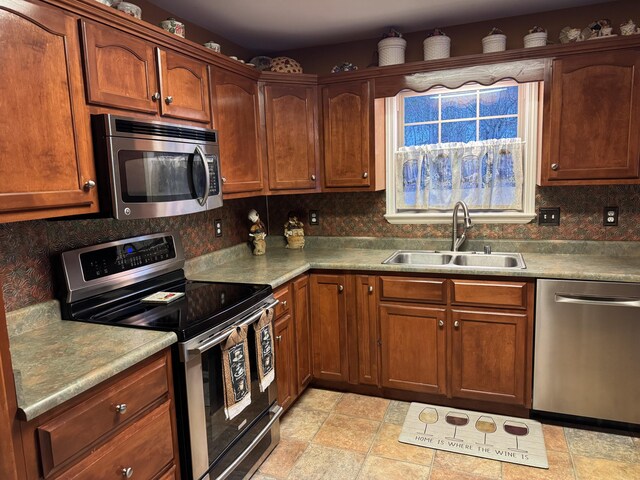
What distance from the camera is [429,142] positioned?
328 centimetres

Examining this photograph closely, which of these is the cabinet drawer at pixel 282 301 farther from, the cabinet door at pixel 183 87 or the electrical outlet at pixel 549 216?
the electrical outlet at pixel 549 216

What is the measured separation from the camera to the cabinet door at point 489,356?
2.60 metres

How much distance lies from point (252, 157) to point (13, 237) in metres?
1.43

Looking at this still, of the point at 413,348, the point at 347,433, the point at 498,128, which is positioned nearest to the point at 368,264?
the point at 413,348

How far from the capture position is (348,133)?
3107 millimetres

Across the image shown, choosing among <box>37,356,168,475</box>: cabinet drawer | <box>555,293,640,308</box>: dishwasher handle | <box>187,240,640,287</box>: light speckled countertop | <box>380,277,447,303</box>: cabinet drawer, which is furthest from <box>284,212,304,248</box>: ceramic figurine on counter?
<box>37,356,168,475</box>: cabinet drawer

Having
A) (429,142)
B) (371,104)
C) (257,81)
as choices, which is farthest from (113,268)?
(429,142)

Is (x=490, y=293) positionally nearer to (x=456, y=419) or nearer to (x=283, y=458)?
(x=456, y=419)

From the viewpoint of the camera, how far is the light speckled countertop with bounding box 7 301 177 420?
4.17 ft

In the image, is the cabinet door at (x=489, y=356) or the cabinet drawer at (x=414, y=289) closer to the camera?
the cabinet door at (x=489, y=356)

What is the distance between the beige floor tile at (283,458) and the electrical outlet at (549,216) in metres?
2.04

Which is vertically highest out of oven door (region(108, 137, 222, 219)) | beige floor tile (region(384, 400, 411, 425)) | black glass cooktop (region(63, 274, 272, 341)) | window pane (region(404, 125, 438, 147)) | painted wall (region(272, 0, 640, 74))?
painted wall (region(272, 0, 640, 74))

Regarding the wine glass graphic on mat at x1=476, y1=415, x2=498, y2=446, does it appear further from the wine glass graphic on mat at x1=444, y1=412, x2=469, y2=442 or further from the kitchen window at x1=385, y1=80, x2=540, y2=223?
the kitchen window at x1=385, y1=80, x2=540, y2=223

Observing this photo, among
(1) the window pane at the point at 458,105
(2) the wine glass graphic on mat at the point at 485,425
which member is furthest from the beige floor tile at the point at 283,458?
(1) the window pane at the point at 458,105
